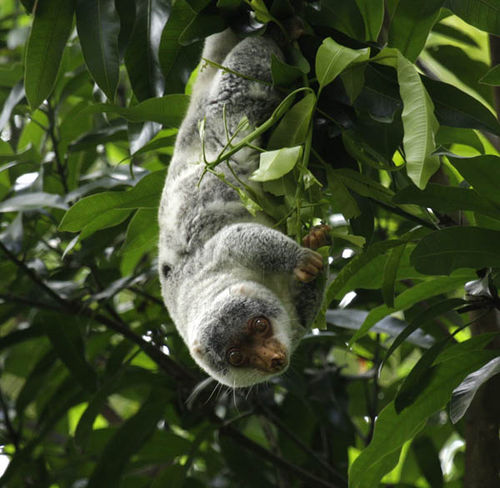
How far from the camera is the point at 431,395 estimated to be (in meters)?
2.97

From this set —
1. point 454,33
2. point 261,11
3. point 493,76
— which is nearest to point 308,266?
point 493,76

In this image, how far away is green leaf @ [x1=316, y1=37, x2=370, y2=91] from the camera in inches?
104

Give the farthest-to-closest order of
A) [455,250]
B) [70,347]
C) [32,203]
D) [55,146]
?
[55,146] < [70,347] < [32,203] < [455,250]

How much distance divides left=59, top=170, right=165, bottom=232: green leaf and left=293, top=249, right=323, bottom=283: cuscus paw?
1.00 meters

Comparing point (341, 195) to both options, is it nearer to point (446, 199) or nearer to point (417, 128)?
point (446, 199)

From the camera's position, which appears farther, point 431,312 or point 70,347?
point 70,347

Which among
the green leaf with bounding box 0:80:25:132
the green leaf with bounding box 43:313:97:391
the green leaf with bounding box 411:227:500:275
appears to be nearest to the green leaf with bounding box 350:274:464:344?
the green leaf with bounding box 411:227:500:275

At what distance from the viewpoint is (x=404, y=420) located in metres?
2.92

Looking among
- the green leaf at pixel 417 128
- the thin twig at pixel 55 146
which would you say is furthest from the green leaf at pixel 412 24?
the thin twig at pixel 55 146

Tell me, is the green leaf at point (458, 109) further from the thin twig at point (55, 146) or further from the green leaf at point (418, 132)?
the thin twig at point (55, 146)

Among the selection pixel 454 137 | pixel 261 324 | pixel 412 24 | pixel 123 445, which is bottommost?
pixel 123 445

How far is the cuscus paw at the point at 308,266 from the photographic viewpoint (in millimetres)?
2729

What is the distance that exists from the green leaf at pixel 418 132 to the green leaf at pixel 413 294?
1.07 metres

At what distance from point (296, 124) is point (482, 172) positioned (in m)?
0.68
